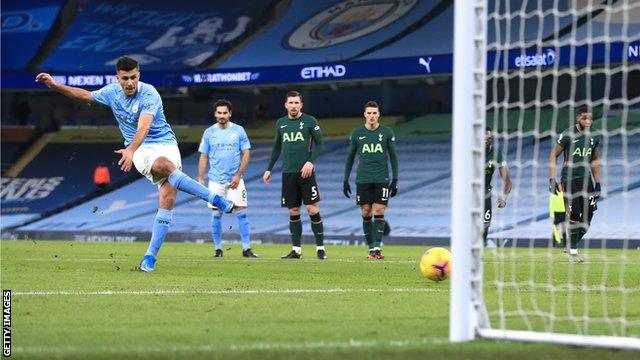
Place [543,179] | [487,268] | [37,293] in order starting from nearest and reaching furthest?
[37,293]
[487,268]
[543,179]

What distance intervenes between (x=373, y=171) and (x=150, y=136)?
5605 mm

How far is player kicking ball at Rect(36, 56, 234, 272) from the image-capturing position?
11.3m

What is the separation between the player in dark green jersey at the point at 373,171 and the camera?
54.4 ft

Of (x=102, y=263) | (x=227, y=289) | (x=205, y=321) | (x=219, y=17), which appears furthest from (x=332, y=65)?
(x=205, y=321)

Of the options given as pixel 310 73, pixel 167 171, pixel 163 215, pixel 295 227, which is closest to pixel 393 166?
pixel 295 227

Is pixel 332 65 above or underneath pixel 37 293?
above

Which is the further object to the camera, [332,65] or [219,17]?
[219,17]

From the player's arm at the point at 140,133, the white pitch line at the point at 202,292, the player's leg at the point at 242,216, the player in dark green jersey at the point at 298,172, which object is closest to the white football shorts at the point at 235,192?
the player's leg at the point at 242,216

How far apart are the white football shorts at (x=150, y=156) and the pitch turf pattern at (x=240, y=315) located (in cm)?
100

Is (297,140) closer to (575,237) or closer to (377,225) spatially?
(377,225)

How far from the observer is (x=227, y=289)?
378 inches

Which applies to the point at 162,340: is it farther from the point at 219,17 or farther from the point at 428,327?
the point at 219,17

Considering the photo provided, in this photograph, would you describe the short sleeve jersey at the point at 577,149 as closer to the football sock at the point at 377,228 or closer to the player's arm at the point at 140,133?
the football sock at the point at 377,228

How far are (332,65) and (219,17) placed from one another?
7.03 m
